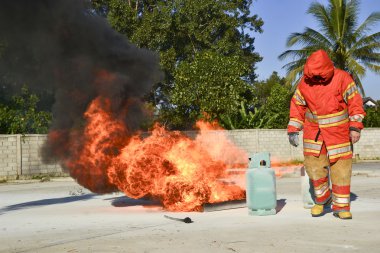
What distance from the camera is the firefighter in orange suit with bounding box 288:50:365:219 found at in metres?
6.70

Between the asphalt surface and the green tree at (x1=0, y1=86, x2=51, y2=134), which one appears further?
the green tree at (x1=0, y1=86, x2=51, y2=134)

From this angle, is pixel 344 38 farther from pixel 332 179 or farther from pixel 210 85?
pixel 332 179

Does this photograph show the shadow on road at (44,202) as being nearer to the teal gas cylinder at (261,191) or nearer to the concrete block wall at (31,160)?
the teal gas cylinder at (261,191)

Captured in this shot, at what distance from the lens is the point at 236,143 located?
2348 cm

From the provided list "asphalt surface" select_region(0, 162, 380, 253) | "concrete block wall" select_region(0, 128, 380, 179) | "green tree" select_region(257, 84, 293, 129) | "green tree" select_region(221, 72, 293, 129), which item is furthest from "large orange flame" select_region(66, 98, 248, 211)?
"green tree" select_region(257, 84, 293, 129)

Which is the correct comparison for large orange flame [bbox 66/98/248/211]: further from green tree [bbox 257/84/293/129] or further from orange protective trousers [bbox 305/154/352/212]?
green tree [bbox 257/84/293/129]

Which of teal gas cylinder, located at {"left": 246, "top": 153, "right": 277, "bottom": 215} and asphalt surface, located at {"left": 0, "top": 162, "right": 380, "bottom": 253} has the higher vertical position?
teal gas cylinder, located at {"left": 246, "top": 153, "right": 277, "bottom": 215}

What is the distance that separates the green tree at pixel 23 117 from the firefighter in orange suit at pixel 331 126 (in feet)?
47.7

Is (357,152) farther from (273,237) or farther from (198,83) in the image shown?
(273,237)

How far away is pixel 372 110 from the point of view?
31609 millimetres

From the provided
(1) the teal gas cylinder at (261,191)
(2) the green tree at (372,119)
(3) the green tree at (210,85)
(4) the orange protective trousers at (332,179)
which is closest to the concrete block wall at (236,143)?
(3) the green tree at (210,85)

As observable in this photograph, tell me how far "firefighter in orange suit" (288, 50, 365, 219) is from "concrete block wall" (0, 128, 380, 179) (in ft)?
18.1

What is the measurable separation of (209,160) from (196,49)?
21502 mm

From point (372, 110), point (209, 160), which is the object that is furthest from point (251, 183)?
point (372, 110)
